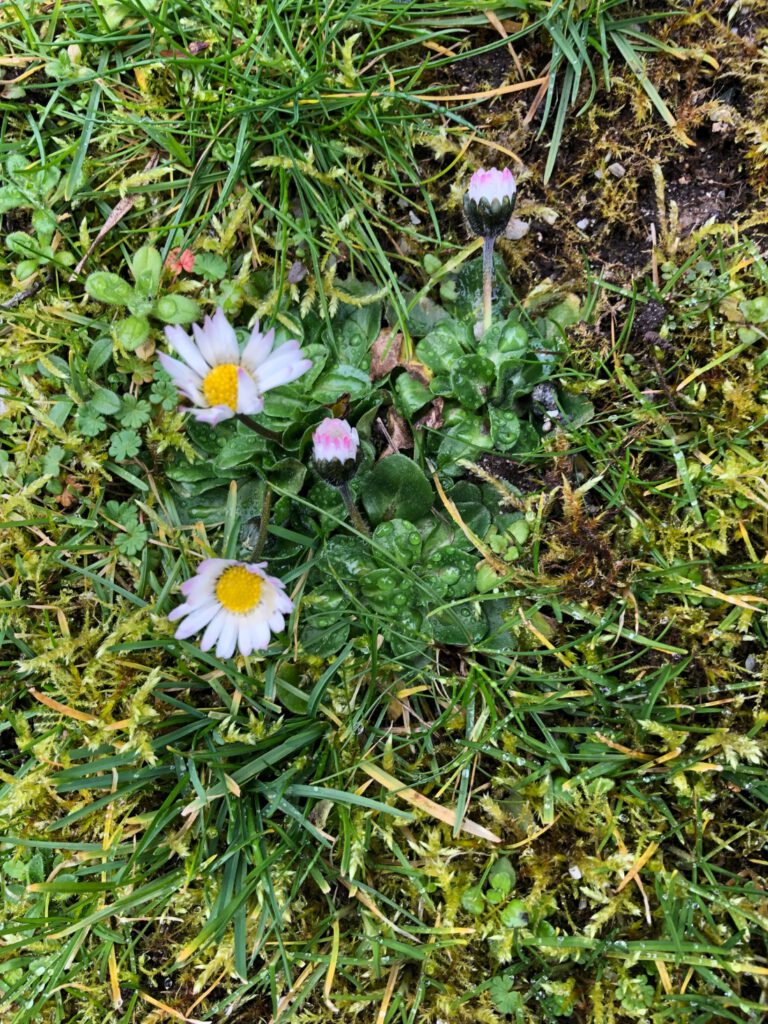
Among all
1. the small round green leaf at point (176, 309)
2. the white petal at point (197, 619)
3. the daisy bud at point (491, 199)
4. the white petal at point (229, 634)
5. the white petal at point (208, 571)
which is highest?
the daisy bud at point (491, 199)

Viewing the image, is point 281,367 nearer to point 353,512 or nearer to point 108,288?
point 353,512

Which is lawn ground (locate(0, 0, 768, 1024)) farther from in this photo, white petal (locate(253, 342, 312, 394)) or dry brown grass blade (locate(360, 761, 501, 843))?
white petal (locate(253, 342, 312, 394))

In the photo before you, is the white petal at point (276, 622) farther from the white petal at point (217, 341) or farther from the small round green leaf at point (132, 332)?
the small round green leaf at point (132, 332)

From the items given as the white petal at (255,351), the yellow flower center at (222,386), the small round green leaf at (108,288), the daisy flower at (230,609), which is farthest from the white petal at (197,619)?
the small round green leaf at (108,288)

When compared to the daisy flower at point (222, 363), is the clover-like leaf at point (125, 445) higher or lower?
lower

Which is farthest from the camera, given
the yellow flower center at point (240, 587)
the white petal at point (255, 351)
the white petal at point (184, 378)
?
the yellow flower center at point (240, 587)

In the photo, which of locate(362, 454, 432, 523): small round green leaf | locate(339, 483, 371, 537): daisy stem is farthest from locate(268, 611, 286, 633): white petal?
locate(362, 454, 432, 523): small round green leaf

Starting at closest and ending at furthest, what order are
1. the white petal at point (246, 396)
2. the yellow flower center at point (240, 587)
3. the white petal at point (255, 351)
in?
the white petal at point (246, 396) < the white petal at point (255, 351) < the yellow flower center at point (240, 587)
